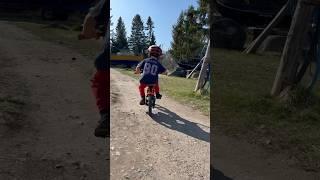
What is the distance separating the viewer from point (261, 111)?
7.43 feet

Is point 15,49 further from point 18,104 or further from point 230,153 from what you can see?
point 230,153

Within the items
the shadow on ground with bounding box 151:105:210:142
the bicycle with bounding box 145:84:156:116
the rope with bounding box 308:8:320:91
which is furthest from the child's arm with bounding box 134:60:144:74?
the rope with bounding box 308:8:320:91

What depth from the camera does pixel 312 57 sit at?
2.26 m

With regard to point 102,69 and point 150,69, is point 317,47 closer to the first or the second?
point 150,69

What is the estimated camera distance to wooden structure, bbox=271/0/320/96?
222 centimetres

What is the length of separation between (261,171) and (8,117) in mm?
1428

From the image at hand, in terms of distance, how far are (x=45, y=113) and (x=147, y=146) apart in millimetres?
595

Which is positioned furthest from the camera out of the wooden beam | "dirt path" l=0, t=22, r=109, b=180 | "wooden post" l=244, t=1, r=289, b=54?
"wooden post" l=244, t=1, r=289, b=54

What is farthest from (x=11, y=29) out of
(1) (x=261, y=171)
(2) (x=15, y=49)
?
(1) (x=261, y=171)

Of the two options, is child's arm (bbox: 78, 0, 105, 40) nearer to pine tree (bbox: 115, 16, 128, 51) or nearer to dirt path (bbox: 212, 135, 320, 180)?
pine tree (bbox: 115, 16, 128, 51)

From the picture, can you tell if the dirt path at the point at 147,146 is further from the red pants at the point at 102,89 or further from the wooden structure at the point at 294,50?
the wooden structure at the point at 294,50

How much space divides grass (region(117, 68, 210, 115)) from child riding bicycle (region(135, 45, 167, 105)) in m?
0.05

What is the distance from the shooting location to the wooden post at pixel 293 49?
2.22m

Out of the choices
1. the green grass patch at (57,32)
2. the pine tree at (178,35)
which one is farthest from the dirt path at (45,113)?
the pine tree at (178,35)
